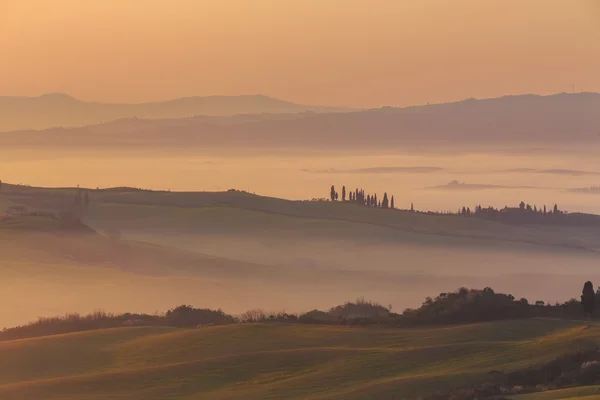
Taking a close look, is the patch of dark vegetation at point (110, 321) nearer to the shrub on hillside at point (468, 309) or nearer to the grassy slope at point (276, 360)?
the grassy slope at point (276, 360)

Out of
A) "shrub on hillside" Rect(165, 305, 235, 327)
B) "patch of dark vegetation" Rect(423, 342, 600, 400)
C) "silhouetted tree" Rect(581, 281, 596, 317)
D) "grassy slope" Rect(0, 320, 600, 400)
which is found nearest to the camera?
"patch of dark vegetation" Rect(423, 342, 600, 400)

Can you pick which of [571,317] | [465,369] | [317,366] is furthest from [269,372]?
[571,317]

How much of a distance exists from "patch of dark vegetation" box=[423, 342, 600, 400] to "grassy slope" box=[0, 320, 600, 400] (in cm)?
159

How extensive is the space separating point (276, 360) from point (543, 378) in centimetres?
1524

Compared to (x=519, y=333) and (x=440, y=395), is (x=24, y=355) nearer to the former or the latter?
(x=519, y=333)

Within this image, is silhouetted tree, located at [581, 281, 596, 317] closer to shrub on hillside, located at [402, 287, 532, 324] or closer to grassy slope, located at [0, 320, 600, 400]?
shrub on hillside, located at [402, 287, 532, 324]

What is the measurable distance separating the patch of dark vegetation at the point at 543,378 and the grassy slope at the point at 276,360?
159 cm

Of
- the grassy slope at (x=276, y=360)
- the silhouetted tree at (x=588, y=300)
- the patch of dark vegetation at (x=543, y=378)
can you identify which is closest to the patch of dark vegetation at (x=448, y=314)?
the silhouetted tree at (x=588, y=300)

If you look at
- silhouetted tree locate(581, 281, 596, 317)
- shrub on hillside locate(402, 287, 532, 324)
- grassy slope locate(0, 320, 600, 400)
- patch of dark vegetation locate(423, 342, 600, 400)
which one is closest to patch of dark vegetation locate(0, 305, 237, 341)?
grassy slope locate(0, 320, 600, 400)

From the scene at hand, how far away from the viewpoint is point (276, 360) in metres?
63.4

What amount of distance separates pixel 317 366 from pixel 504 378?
40.1ft

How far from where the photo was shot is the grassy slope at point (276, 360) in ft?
186

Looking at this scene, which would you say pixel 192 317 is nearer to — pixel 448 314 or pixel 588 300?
pixel 448 314

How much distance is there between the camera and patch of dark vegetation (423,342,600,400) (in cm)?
4681
